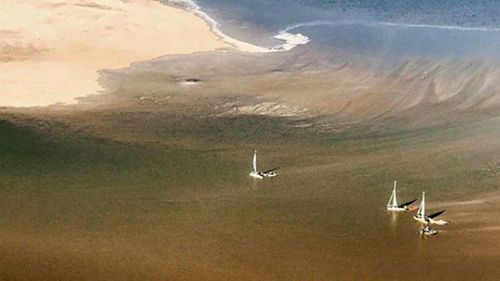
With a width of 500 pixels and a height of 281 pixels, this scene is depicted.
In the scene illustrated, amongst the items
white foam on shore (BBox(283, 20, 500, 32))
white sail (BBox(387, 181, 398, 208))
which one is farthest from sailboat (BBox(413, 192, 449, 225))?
white foam on shore (BBox(283, 20, 500, 32))

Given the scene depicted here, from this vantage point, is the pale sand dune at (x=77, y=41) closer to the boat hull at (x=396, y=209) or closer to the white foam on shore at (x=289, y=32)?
the white foam on shore at (x=289, y=32)

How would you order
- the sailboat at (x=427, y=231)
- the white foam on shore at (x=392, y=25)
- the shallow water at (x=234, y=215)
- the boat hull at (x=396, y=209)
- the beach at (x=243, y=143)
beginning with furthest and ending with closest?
the white foam on shore at (x=392, y=25), the boat hull at (x=396, y=209), the sailboat at (x=427, y=231), the beach at (x=243, y=143), the shallow water at (x=234, y=215)

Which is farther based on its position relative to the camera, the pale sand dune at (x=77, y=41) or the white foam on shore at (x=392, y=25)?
the white foam on shore at (x=392, y=25)

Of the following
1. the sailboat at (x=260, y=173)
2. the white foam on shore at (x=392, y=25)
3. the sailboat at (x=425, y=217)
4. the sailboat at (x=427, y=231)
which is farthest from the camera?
the white foam on shore at (x=392, y=25)

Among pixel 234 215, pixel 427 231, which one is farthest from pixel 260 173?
pixel 427 231

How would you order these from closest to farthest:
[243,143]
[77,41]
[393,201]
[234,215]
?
[234,215] → [393,201] → [243,143] → [77,41]

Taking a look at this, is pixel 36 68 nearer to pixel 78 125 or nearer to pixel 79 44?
pixel 79 44

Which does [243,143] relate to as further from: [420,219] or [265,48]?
[265,48]

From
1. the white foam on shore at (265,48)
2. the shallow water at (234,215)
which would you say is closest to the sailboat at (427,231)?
the shallow water at (234,215)
